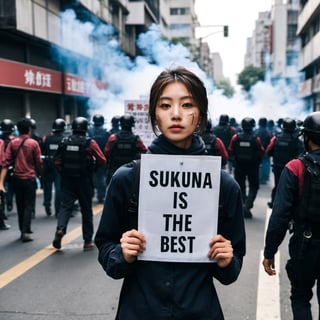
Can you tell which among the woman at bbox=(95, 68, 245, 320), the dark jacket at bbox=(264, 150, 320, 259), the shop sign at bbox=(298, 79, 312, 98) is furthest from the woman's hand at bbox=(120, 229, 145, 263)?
the shop sign at bbox=(298, 79, 312, 98)

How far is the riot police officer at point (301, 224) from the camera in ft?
10.7

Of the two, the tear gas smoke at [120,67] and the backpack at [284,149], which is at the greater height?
the tear gas smoke at [120,67]

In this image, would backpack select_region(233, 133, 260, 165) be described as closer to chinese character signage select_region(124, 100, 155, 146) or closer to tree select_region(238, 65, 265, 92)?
chinese character signage select_region(124, 100, 155, 146)

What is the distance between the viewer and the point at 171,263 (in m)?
1.93

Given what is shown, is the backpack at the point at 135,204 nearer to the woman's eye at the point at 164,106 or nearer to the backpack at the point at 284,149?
the woman's eye at the point at 164,106

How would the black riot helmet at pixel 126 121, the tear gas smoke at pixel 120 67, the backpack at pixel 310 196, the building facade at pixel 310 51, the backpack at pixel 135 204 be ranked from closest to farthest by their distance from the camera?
the backpack at pixel 135 204, the backpack at pixel 310 196, the black riot helmet at pixel 126 121, the tear gas smoke at pixel 120 67, the building facade at pixel 310 51

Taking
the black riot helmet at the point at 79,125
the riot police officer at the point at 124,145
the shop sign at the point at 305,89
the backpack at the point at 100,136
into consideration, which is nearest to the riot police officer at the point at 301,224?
the black riot helmet at the point at 79,125

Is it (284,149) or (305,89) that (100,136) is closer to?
(284,149)

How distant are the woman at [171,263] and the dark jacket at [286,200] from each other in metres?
1.40

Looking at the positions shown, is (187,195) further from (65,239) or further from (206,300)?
(65,239)

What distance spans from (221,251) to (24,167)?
5741 millimetres

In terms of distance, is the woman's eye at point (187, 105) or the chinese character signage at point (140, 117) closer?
the woman's eye at point (187, 105)

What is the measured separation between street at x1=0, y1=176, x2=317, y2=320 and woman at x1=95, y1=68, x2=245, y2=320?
94.3 inches

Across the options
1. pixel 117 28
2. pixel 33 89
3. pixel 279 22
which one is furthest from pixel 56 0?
pixel 279 22
